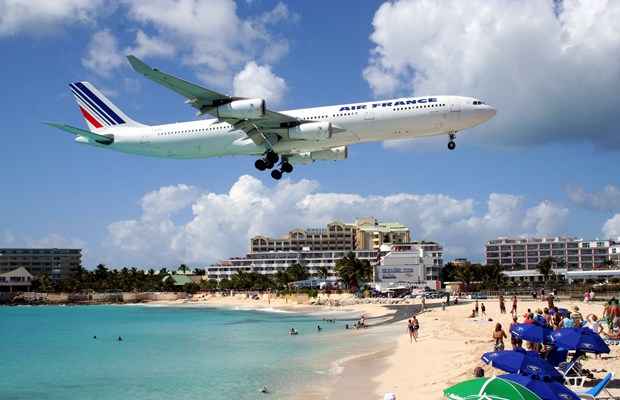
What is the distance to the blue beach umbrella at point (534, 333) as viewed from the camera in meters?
21.3

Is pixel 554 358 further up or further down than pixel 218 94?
further down

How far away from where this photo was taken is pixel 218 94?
3750cm

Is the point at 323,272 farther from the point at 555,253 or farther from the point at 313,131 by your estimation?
the point at 313,131

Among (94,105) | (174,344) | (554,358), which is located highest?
(94,105)

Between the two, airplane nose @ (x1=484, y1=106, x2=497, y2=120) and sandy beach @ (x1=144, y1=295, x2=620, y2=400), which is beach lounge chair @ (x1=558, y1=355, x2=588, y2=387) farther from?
airplane nose @ (x1=484, y1=106, x2=497, y2=120)

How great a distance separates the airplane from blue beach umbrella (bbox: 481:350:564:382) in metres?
22.9

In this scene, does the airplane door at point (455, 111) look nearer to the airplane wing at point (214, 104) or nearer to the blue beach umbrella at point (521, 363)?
the airplane wing at point (214, 104)

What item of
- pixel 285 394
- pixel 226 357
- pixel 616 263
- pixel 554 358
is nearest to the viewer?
pixel 554 358

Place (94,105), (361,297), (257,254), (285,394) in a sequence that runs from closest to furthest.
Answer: (285,394) < (94,105) < (361,297) < (257,254)

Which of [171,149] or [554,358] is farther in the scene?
[171,149]

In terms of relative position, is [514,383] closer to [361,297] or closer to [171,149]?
[171,149]

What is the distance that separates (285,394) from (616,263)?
165828 mm

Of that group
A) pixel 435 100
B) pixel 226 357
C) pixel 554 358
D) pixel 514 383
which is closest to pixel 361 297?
pixel 226 357

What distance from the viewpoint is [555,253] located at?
190750mm
